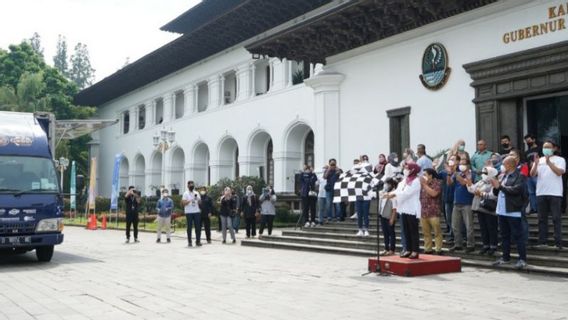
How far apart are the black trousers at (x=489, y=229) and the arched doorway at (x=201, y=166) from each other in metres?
26.5

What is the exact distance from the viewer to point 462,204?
39.9 ft

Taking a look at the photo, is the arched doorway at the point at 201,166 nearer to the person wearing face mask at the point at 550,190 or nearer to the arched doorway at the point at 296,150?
the arched doorway at the point at 296,150

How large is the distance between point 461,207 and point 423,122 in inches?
219

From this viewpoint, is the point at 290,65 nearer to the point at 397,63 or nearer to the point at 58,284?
the point at 397,63

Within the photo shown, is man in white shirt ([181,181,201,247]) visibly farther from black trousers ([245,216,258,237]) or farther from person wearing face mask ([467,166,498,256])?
person wearing face mask ([467,166,498,256])

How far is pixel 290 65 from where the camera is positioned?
93.5 feet

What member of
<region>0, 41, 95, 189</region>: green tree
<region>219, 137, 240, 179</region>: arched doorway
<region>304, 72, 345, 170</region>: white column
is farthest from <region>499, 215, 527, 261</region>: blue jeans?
<region>0, 41, 95, 189</region>: green tree

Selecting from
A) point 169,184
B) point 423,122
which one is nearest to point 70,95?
point 169,184

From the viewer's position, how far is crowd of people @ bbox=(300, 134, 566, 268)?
34.8 feet

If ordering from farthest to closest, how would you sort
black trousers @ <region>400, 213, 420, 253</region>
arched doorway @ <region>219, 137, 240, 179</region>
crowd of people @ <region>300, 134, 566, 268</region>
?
1. arched doorway @ <region>219, 137, 240, 179</region>
2. black trousers @ <region>400, 213, 420, 253</region>
3. crowd of people @ <region>300, 134, 566, 268</region>

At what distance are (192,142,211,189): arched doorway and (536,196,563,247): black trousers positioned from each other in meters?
27.3

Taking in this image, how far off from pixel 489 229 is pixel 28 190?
961cm

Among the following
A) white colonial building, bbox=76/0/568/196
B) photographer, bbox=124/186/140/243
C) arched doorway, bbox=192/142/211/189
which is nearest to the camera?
white colonial building, bbox=76/0/568/196

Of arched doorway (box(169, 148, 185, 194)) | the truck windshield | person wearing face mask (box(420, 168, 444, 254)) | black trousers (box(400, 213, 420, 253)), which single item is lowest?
black trousers (box(400, 213, 420, 253))
